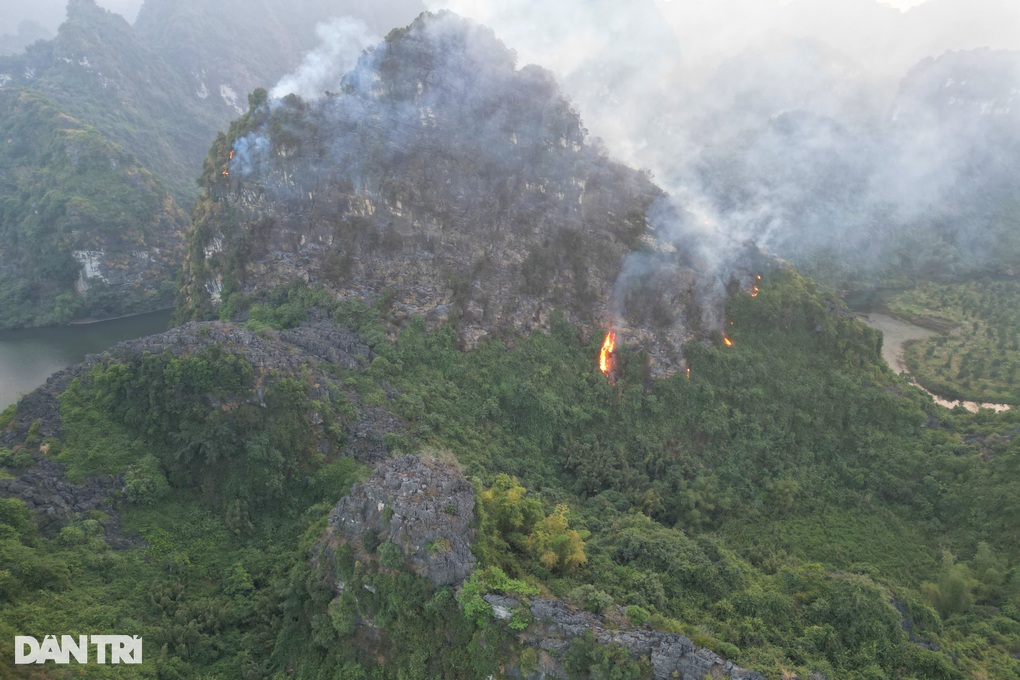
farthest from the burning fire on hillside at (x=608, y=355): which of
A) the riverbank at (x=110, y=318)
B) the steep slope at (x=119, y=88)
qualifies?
the steep slope at (x=119, y=88)

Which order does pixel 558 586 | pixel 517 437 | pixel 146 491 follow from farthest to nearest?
pixel 517 437
pixel 146 491
pixel 558 586

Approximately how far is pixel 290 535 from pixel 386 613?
10649 millimetres

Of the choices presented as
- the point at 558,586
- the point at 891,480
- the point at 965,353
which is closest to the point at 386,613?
the point at 558,586

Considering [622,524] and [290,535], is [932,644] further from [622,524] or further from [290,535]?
[290,535]

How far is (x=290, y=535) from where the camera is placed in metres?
29.7

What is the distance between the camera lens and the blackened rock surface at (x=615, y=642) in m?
18.6

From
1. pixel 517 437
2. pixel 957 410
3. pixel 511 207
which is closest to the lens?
pixel 517 437

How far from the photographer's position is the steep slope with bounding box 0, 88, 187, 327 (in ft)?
239

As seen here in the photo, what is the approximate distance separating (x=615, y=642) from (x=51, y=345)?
73.3 m

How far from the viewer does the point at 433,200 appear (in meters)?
48.0

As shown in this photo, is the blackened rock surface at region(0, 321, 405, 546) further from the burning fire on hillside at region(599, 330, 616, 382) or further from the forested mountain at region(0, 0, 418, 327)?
the forested mountain at region(0, 0, 418, 327)

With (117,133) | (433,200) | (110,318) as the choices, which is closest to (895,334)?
(433,200)

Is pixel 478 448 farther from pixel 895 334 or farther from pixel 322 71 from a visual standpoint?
pixel 895 334

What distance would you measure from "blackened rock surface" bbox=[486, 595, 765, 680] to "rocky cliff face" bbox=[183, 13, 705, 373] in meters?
26.4
